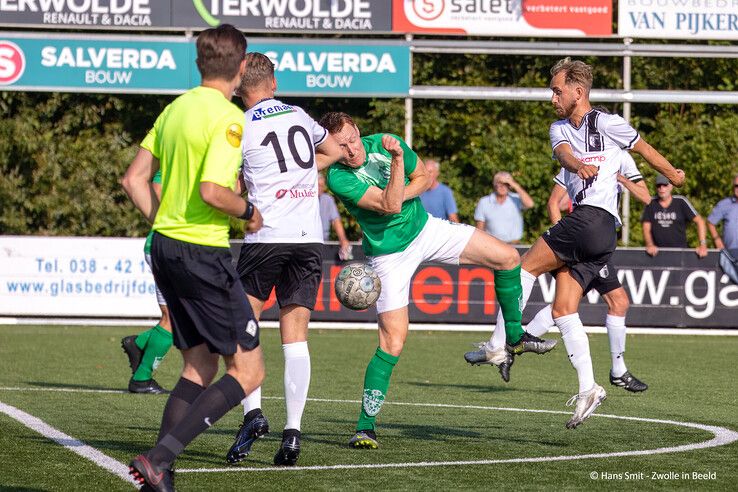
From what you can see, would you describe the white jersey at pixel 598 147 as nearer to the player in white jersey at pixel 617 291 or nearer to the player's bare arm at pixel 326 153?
the player in white jersey at pixel 617 291

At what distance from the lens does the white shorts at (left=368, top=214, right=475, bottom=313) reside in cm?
840

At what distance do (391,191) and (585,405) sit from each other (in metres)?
1.73

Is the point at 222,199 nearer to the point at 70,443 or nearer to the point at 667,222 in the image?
the point at 70,443

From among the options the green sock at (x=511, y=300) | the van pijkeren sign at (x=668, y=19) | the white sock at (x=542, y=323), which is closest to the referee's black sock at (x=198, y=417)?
the green sock at (x=511, y=300)

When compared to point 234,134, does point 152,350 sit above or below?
below

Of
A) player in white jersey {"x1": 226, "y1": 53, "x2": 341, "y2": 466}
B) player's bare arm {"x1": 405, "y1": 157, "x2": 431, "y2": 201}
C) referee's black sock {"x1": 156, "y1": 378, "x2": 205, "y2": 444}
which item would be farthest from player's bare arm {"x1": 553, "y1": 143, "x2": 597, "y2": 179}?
referee's black sock {"x1": 156, "y1": 378, "x2": 205, "y2": 444}

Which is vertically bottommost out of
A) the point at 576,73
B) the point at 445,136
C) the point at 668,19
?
the point at 576,73

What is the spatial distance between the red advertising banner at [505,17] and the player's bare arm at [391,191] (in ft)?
50.2

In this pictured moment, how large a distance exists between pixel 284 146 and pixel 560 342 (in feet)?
34.5

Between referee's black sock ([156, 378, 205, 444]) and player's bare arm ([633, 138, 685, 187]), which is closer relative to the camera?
referee's black sock ([156, 378, 205, 444])

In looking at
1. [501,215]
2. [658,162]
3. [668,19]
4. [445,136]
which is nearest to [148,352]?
[658,162]

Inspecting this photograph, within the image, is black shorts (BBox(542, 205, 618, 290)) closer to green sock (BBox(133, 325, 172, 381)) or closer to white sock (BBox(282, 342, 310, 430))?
white sock (BBox(282, 342, 310, 430))

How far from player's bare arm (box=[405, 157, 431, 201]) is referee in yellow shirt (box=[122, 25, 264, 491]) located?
7.22 ft

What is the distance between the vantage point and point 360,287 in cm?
824
